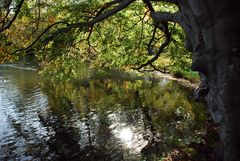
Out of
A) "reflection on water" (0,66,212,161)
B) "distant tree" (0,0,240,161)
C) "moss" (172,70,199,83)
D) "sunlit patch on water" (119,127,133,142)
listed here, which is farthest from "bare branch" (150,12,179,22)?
"moss" (172,70,199,83)

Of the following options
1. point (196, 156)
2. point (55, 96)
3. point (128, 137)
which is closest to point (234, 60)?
point (196, 156)

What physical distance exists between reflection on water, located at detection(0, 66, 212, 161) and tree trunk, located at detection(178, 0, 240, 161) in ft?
24.3

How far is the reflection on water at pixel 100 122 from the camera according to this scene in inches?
849

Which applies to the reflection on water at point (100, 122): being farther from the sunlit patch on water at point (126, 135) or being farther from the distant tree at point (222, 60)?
the distant tree at point (222, 60)

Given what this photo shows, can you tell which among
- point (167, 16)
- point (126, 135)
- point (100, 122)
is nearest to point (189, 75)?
point (100, 122)

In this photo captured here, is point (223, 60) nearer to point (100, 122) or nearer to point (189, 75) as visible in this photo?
point (100, 122)

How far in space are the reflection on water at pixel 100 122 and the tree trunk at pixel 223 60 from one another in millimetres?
7397

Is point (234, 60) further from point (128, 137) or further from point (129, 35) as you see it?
point (128, 137)

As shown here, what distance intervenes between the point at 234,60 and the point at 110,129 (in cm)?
1943

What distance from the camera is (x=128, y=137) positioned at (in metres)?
24.1

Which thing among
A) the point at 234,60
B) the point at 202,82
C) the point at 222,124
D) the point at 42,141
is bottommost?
the point at 42,141

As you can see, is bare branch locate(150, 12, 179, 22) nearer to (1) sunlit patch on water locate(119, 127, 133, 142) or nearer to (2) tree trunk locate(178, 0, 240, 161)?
(2) tree trunk locate(178, 0, 240, 161)

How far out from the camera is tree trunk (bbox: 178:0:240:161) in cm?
788

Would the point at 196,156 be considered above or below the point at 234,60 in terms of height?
below
